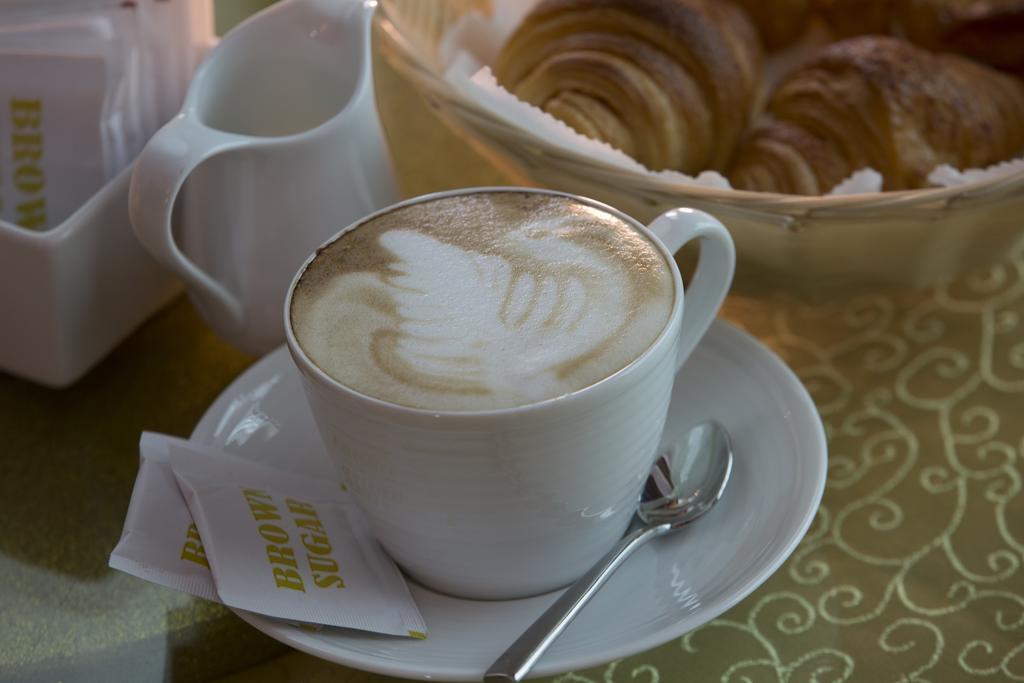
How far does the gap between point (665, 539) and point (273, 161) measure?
0.39 m

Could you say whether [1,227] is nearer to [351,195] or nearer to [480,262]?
[351,195]

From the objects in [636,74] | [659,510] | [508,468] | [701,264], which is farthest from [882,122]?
[508,468]

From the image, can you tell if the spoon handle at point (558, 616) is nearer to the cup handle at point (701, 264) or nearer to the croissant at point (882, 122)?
the cup handle at point (701, 264)

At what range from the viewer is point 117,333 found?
90 centimetres

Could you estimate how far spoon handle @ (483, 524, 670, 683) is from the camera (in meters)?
0.58

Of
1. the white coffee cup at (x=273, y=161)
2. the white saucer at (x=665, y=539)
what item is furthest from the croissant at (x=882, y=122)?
the white coffee cup at (x=273, y=161)

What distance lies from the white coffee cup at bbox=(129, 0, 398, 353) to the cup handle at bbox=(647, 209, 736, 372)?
260mm

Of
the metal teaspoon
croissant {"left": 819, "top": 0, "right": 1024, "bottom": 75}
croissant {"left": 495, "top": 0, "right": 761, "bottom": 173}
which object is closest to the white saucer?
the metal teaspoon

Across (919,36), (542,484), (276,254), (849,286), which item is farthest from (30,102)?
(919,36)

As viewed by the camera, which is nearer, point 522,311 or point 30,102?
point 522,311

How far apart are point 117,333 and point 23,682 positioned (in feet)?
1.01

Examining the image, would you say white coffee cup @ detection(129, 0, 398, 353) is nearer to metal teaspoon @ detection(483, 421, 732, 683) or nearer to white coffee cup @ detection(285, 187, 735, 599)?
white coffee cup @ detection(285, 187, 735, 599)

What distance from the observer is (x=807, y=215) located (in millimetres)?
819

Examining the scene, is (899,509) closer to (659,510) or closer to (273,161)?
(659,510)
